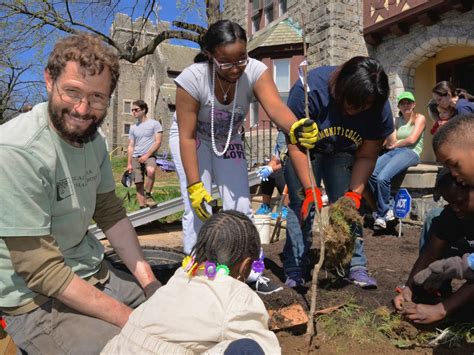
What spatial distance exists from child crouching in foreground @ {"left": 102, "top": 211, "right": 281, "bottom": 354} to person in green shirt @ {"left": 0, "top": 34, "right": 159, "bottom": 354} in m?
0.22

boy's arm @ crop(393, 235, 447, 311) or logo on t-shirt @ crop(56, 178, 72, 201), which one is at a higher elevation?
logo on t-shirt @ crop(56, 178, 72, 201)

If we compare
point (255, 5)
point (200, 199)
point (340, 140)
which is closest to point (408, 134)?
point (340, 140)

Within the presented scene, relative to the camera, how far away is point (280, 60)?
Result: 39.5ft

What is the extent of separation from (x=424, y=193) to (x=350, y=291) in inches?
127

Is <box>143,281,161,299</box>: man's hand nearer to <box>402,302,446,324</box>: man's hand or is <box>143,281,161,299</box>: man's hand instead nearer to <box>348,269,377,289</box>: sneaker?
<box>402,302,446,324</box>: man's hand

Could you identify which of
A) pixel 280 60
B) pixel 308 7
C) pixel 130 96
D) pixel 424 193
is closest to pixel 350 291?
pixel 424 193

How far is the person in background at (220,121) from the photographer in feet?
8.37

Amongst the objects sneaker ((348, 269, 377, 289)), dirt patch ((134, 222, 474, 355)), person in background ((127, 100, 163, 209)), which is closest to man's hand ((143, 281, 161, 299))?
dirt patch ((134, 222, 474, 355))

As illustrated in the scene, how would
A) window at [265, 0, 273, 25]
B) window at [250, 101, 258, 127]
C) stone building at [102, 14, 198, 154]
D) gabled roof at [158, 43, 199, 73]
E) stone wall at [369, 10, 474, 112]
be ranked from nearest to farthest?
stone wall at [369, 10, 474, 112] → window at [250, 101, 258, 127] → window at [265, 0, 273, 25] → stone building at [102, 14, 198, 154] → gabled roof at [158, 43, 199, 73]

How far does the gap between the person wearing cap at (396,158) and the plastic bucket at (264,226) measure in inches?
54.3

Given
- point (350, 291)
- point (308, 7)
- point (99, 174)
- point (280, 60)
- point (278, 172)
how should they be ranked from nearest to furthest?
point (99, 174) < point (350, 291) < point (278, 172) < point (308, 7) < point (280, 60)

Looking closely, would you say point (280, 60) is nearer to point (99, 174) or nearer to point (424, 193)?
point (424, 193)

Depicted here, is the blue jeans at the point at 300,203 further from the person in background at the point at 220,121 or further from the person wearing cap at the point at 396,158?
the person wearing cap at the point at 396,158

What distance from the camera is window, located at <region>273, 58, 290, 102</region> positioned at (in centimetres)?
1201
